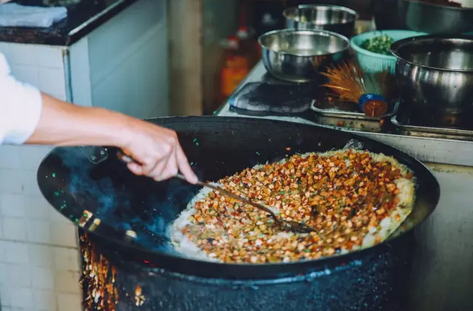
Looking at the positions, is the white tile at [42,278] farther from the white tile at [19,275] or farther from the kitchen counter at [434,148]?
the kitchen counter at [434,148]

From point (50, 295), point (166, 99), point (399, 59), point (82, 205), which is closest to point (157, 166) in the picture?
point (82, 205)

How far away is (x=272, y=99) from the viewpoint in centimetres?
223

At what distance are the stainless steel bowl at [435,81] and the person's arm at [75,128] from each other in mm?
927

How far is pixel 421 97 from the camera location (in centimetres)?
206

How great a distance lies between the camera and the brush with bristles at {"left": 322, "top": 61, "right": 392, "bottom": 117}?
Result: 6.79ft

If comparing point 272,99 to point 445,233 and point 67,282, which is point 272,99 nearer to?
point 445,233

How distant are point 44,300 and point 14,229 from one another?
34 cm

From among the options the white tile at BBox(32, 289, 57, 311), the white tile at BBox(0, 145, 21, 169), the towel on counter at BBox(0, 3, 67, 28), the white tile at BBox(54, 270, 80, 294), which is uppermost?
the towel on counter at BBox(0, 3, 67, 28)

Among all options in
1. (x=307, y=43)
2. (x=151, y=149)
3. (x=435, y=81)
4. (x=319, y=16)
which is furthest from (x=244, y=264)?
(x=319, y=16)

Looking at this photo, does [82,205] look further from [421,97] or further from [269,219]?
[421,97]

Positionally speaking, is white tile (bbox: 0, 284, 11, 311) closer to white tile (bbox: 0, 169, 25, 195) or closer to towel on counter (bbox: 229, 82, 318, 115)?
white tile (bbox: 0, 169, 25, 195)

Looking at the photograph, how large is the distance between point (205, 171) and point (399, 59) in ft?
2.39

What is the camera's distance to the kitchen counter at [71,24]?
2.17 m

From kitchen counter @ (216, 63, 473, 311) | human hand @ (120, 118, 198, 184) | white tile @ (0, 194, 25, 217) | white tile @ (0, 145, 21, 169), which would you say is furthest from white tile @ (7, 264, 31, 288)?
human hand @ (120, 118, 198, 184)
